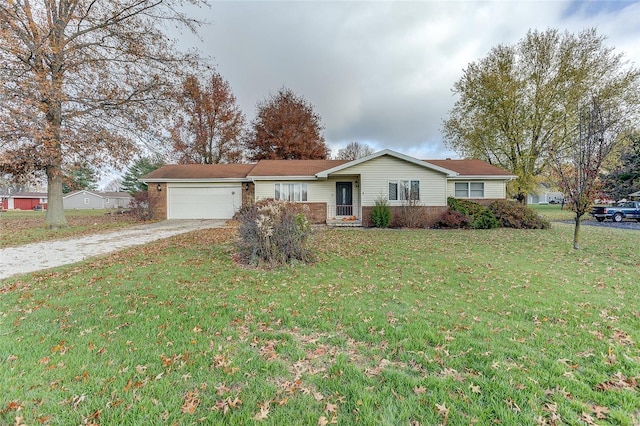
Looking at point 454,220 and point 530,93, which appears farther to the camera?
point 530,93

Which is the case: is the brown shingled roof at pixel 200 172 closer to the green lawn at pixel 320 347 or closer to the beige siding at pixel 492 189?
the beige siding at pixel 492 189

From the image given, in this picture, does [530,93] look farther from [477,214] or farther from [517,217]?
[477,214]

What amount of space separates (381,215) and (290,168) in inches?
278

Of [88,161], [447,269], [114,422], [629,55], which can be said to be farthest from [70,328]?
[629,55]

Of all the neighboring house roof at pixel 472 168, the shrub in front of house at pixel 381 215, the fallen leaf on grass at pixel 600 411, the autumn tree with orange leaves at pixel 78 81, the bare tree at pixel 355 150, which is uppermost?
the bare tree at pixel 355 150

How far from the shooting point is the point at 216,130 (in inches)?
1166

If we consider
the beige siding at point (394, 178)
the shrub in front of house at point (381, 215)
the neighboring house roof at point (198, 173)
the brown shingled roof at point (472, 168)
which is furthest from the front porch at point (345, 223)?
the neighboring house roof at point (198, 173)

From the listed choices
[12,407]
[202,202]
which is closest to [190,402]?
[12,407]

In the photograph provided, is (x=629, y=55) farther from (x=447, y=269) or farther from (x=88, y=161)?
(x=88, y=161)

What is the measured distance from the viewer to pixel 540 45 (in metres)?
21.2

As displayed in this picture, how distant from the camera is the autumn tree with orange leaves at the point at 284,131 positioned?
29.4 metres

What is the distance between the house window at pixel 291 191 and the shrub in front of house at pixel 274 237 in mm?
10279

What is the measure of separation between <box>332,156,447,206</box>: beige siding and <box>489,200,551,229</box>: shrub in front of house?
9.57ft

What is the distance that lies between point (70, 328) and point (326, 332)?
3.41 metres
